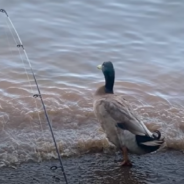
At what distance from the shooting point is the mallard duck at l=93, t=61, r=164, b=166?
5.50 metres

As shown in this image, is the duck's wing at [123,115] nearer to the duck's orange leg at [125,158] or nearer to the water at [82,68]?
the duck's orange leg at [125,158]

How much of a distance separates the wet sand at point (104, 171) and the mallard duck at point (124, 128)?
6.6 inches

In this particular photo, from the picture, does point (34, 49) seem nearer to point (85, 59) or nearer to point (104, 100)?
point (85, 59)

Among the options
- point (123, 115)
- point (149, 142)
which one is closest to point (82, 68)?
point (123, 115)

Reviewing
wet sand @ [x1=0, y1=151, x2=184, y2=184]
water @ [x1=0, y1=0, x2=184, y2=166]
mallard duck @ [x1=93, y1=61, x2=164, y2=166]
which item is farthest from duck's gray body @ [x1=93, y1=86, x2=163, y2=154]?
water @ [x1=0, y1=0, x2=184, y2=166]

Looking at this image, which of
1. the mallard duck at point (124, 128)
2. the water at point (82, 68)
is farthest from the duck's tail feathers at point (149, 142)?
the water at point (82, 68)

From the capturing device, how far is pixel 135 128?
18.1ft

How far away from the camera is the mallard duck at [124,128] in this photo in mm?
5504

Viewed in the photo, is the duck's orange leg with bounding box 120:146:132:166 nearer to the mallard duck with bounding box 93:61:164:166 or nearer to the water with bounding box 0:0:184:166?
the mallard duck with bounding box 93:61:164:166

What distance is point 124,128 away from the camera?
565cm

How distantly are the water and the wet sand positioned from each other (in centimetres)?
17

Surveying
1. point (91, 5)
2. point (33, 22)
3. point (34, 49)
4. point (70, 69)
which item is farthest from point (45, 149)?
point (91, 5)

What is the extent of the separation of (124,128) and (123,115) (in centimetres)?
14

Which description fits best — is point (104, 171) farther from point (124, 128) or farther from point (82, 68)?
point (82, 68)
